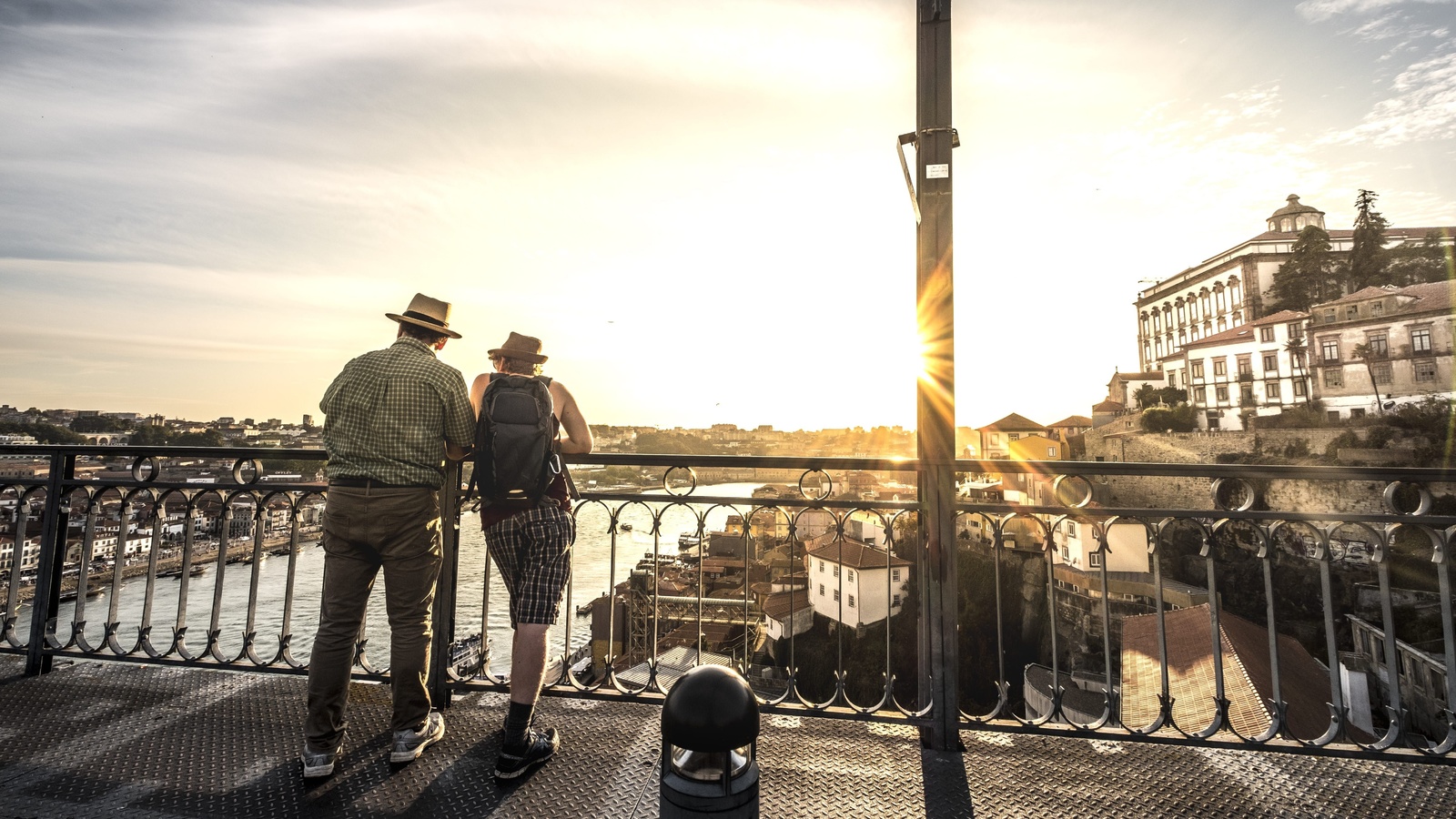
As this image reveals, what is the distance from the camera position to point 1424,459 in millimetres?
34125

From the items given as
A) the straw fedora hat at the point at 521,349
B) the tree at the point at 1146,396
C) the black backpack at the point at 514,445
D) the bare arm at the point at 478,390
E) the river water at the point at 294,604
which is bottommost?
the river water at the point at 294,604

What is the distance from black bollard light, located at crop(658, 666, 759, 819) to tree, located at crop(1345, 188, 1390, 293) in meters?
70.3

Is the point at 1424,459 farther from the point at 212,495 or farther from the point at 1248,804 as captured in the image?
the point at 212,495

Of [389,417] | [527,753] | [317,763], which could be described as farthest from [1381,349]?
[317,763]

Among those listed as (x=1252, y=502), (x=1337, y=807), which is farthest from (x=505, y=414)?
(x=1337, y=807)

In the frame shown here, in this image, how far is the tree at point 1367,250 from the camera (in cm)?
5016

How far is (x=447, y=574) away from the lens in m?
3.05

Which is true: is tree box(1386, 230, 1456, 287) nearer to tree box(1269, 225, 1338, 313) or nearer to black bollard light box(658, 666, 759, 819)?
tree box(1269, 225, 1338, 313)

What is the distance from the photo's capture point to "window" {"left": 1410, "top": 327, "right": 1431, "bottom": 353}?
38.7 metres

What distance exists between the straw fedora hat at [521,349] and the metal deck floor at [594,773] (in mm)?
1606

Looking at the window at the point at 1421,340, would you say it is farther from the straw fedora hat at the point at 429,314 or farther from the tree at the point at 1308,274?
the straw fedora hat at the point at 429,314

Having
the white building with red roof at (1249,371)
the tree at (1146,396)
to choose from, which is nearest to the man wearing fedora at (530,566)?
the white building with red roof at (1249,371)

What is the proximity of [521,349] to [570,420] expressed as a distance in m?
0.37

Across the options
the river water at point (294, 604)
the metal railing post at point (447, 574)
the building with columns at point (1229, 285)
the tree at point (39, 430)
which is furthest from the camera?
the building with columns at point (1229, 285)
